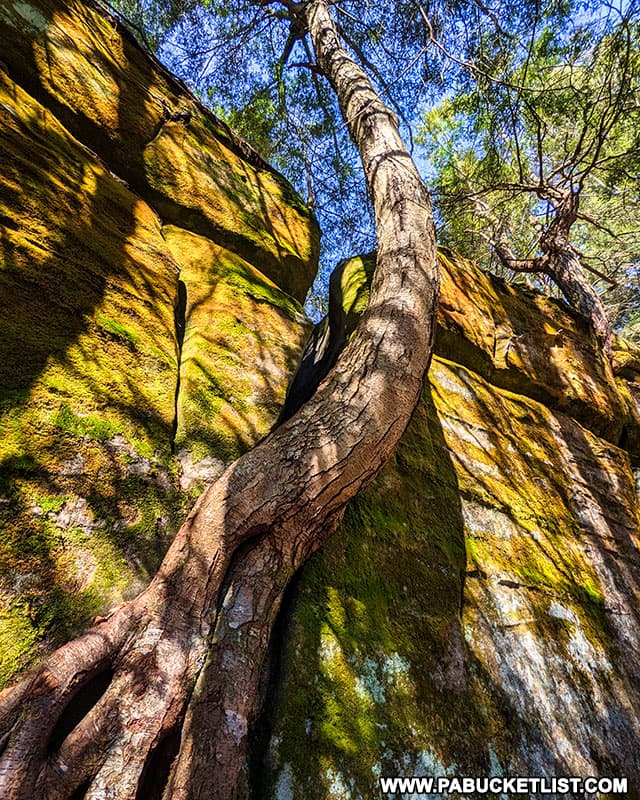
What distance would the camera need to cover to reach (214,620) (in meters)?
1.55

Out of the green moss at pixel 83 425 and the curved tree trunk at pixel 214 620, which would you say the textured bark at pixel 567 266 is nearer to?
the curved tree trunk at pixel 214 620

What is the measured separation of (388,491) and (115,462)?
1570mm

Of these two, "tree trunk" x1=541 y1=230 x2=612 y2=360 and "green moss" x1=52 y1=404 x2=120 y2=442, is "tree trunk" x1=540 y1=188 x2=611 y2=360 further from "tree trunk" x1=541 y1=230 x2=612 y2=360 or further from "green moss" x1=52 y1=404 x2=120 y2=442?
"green moss" x1=52 y1=404 x2=120 y2=442

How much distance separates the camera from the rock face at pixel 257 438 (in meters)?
1.67

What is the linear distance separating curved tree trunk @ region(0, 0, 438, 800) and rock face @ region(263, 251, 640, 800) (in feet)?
1.04

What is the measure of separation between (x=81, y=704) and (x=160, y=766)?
32 cm

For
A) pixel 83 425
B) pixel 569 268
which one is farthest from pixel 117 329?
pixel 569 268

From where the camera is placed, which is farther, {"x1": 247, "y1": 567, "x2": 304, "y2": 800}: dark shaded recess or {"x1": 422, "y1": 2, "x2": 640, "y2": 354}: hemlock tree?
{"x1": 422, "y1": 2, "x2": 640, "y2": 354}: hemlock tree

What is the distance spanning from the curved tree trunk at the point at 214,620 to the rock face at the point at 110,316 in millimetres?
241

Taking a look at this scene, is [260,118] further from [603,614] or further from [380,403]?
[603,614]

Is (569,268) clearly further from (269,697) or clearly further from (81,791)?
(81,791)

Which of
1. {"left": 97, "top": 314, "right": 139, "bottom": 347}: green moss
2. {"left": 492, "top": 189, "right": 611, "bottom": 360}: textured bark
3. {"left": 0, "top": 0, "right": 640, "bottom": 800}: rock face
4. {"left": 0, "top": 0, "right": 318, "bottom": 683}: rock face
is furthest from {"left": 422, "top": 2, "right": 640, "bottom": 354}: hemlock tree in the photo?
{"left": 97, "top": 314, "right": 139, "bottom": 347}: green moss

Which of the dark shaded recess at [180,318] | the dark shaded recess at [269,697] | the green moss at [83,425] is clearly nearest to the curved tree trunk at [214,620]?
the dark shaded recess at [269,697]

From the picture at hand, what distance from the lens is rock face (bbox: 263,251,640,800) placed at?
1681mm
